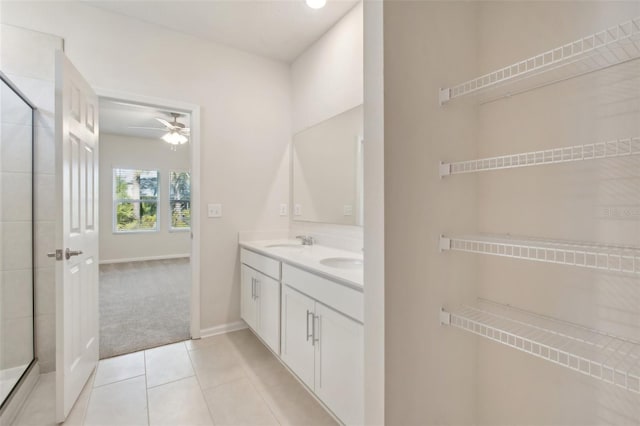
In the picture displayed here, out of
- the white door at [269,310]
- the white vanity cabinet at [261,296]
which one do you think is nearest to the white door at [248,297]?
the white vanity cabinet at [261,296]

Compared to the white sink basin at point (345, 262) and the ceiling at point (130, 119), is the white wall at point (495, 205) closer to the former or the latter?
the white sink basin at point (345, 262)

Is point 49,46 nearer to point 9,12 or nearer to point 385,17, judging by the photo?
point 9,12

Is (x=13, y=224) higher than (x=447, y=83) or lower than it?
lower

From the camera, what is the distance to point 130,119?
193 inches

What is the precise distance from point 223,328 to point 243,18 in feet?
8.79

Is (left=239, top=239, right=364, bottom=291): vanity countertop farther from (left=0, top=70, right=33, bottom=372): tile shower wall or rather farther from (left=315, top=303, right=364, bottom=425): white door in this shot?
(left=0, top=70, right=33, bottom=372): tile shower wall

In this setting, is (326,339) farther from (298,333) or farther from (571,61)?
(571,61)

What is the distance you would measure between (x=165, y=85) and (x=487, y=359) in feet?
9.57

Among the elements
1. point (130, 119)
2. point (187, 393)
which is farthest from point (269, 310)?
point (130, 119)

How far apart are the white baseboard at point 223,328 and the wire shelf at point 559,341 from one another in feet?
7.21

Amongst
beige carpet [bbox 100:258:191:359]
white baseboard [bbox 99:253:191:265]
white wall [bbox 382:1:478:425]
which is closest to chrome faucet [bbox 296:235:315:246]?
beige carpet [bbox 100:258:191:359]

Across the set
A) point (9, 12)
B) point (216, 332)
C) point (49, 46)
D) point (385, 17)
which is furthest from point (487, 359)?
point (9, 12)

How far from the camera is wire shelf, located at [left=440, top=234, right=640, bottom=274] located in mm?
782

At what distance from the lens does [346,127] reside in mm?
2354
